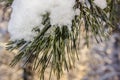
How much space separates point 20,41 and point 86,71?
3051 millimetres

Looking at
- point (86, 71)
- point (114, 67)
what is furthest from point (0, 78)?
point (114, 67)

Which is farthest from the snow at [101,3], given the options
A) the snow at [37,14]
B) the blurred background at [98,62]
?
the blurred background at [98,62]

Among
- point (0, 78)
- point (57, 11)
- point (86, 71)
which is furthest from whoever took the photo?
point (86, 71)

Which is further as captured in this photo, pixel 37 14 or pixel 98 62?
pixel 98 62

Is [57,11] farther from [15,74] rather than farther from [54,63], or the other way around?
[15,74]

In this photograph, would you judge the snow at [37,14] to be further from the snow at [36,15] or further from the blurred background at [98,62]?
the blurred background at [98,62]

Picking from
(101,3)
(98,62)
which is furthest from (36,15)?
(98,62)

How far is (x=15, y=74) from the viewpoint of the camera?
10.6 feet

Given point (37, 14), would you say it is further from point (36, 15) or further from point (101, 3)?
point (101, 3)

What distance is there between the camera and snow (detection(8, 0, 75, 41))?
67cm

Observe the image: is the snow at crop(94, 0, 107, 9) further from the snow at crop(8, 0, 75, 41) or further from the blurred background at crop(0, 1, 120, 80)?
the blurred background at crop(0, 1, 120, 80)

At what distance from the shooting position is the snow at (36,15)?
0.67 m

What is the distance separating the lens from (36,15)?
26.5 inches

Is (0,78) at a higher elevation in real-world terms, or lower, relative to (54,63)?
higher
